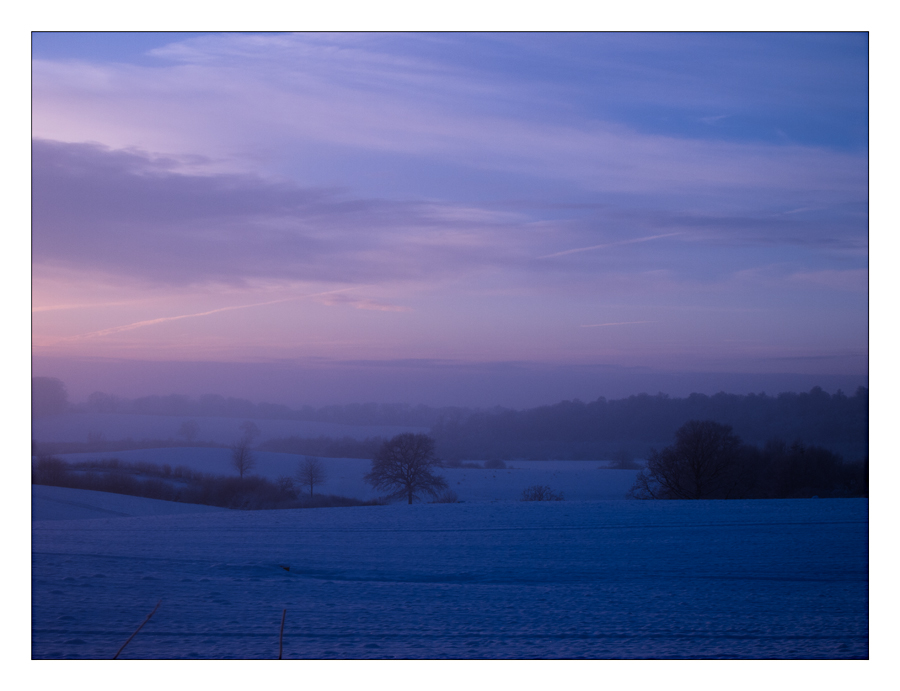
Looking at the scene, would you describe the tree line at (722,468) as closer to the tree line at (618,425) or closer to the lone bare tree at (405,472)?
the tree line at (618,425)

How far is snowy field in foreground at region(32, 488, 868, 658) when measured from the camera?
6.07 meters

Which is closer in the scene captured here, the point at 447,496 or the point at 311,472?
the point at 447,496

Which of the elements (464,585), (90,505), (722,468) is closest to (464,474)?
(722,468)

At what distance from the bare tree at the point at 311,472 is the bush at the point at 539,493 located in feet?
15.2

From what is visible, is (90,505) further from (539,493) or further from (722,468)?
(722,468)

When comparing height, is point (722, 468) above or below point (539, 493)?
above

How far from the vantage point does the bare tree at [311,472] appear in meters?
14.5

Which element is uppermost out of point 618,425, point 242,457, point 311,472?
point 618,425

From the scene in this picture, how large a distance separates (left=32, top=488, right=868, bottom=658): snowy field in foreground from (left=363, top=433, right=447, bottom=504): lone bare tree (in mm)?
3592

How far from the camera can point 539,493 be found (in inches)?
528

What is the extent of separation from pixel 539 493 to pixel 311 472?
17.0 ft

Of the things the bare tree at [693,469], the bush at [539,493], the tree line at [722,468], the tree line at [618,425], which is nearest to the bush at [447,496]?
Answer: the tree line at [618,425]

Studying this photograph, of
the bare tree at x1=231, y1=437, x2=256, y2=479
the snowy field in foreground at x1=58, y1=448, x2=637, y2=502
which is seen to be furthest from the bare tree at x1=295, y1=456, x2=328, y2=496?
the bare tree at x1=231, y1=437, x2=256, y2=479
